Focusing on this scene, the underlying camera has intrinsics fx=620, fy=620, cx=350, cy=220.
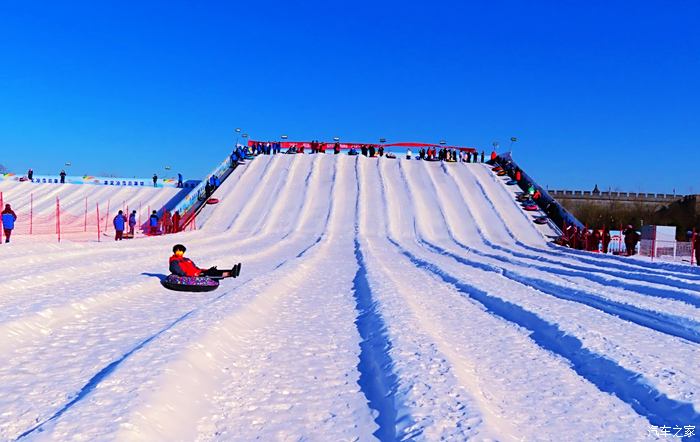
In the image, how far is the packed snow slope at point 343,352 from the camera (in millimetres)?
3506

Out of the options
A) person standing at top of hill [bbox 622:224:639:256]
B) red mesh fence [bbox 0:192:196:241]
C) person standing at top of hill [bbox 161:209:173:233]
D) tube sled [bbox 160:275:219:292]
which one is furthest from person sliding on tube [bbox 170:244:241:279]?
person standing at top of hill [bbox 161:209:173:233]

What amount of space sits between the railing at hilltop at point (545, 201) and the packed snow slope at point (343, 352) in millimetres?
12541

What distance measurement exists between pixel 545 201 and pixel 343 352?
83.3 ft

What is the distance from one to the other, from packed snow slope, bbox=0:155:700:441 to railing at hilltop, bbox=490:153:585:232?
12541 millimetres

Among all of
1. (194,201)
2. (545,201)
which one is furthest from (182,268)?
(545,201)

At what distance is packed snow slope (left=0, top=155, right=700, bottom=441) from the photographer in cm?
351

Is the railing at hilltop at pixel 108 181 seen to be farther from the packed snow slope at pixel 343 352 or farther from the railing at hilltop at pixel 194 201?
the packed snow slope at pixel 343 352

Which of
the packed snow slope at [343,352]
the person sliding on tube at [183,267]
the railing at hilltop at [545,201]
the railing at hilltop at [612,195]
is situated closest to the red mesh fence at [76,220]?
the packed snow slope at [343,352]

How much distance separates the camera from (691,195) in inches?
2689

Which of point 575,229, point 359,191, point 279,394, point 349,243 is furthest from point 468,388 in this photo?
point 359,191

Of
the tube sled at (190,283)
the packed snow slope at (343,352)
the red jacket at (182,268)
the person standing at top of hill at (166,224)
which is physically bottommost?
the packed snow slope at (343,352)

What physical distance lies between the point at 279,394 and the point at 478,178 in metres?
30.2

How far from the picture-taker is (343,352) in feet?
17.2

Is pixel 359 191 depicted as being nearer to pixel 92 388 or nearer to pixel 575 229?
pixel 575 229
